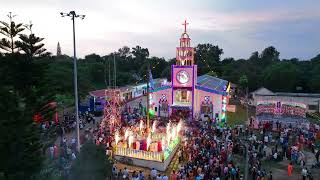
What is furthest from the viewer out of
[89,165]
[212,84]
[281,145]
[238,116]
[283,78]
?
[283,78]

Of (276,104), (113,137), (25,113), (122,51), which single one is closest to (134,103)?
(276,104)

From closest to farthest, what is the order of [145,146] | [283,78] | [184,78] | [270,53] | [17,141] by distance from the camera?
[17,141] < [145,146] < [184,78] < [283,78] < [270,53]

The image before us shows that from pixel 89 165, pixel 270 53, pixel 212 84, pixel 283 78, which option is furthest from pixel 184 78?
pixel 270 53

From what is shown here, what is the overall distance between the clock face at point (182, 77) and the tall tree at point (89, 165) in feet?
81.9

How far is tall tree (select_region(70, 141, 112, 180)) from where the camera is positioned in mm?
10320

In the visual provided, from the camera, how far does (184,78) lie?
3534 centimetres

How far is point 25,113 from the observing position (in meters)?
15.6

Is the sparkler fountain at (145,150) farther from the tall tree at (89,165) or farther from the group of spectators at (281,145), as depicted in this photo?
the tall tree at (89,165)

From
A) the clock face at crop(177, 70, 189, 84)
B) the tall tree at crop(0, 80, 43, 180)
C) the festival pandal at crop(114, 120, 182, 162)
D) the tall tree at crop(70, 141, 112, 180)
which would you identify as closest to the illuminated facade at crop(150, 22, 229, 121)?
the clock face at crop(177, 70, 189, 84)

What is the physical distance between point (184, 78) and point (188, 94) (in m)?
1.58

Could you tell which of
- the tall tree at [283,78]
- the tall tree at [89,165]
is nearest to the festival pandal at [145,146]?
the tall tree at [89,165]

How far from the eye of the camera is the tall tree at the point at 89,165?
1032 centimetres

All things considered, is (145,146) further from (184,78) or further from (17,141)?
(184,78)

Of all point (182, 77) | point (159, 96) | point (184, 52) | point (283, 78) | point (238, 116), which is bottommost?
point (238, 116)
